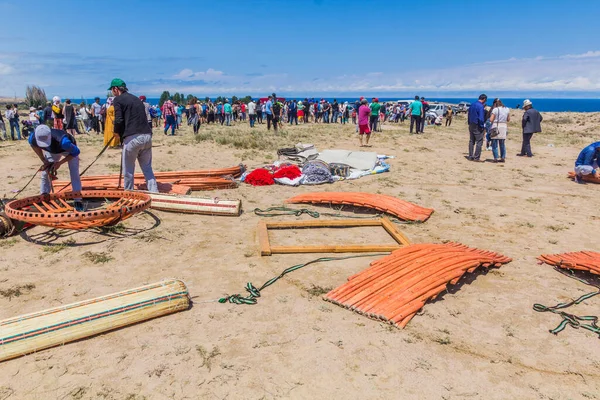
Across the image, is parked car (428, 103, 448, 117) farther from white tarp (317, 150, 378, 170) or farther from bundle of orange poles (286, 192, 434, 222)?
bundle of orange poles (286, 192, 434, 222)

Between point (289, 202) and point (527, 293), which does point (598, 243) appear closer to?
point (527, 293)

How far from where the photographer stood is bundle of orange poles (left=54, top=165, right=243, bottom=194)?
763cm

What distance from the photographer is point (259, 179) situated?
8.91 m

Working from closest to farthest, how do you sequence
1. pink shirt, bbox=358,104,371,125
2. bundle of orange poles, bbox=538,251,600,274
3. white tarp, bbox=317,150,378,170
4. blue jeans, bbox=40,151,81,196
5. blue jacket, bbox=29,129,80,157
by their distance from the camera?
1. bundle of orange poles, bbox=538,251,600,274
2. blue jacket, bbox=29,129,80,157
3. blue jeans, bbox=40,151,81,196
4. white tarp, bbox=317,150,378,170
5. pink shirt, bbox=358,104,371,125

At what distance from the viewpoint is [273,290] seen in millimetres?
4207

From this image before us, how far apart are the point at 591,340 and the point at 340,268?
2.40m

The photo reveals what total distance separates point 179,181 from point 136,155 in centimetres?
157

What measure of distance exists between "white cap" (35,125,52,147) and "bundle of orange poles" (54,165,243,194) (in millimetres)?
1832

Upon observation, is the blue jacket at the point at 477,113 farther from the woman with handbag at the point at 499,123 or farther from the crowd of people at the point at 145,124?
the woman with handbag at the point at 499,123

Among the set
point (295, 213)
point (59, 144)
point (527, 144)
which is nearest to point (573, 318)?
point (295, 213)

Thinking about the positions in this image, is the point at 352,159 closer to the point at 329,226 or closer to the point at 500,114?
the point at 329,226

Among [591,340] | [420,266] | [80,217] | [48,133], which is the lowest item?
[591,340]

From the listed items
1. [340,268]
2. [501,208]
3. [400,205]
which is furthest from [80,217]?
[501,208]

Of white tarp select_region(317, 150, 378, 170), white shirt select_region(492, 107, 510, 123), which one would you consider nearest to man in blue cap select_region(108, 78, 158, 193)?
white tarp select_region(317, 150, 378, 170)
